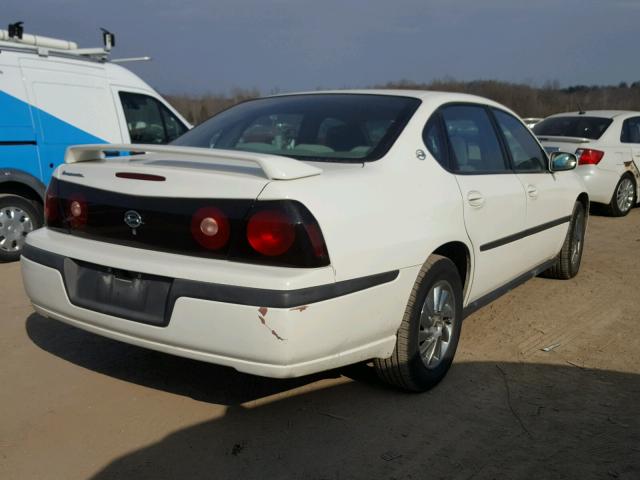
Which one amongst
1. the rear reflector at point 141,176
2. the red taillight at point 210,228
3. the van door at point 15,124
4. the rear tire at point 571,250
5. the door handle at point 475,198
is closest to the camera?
the red taillight at point 210,228

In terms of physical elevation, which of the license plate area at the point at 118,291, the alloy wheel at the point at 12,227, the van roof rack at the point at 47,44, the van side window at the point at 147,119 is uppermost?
the van roof rack at the point at 47,44

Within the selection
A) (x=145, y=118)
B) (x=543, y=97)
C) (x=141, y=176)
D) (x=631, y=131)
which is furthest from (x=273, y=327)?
(x=543, y=97)

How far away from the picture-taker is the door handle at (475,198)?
3.52 metres

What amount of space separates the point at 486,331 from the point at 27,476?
9.54 feet

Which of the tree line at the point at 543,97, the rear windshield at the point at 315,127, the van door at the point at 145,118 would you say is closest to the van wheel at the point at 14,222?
the van door at the point at 145,118

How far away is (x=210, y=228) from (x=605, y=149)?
816 cm

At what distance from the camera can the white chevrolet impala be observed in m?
2.54

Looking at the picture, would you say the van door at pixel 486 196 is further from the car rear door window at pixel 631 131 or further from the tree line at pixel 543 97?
the tree line at pixel 543 97

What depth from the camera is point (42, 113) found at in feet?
21.2

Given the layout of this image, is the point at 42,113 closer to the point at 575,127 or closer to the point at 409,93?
the point at 409,93

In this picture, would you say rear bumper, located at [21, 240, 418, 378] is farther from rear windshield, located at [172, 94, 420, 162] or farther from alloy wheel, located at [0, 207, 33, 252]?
alloy wheel, located at [0, 207, 33, 252]

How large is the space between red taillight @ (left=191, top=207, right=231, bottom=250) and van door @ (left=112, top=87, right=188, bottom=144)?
5108 mm

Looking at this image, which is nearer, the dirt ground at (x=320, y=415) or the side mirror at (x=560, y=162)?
the dirt ground at (x=320, y=415)

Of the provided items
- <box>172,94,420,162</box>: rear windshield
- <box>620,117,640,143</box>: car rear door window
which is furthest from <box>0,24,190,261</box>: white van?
<box>620,117,640,143</box>: car rear door window
